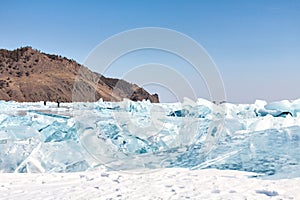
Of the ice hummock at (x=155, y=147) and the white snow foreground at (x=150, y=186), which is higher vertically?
the ice hummock at (x=155, y=147)

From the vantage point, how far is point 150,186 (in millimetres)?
3514

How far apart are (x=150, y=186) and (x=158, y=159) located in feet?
5.98

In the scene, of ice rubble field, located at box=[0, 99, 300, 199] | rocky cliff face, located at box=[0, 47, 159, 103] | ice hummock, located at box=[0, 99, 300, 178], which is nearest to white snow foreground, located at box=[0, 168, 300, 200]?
ice rubble field, located at box=[0, 99, 300, 199]

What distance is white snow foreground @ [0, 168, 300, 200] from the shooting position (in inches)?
125

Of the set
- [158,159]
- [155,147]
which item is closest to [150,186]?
[158,159]

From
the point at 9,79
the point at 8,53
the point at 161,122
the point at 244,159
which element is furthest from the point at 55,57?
the point at 244,159

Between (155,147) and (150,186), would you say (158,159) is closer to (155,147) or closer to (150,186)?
(155,147)

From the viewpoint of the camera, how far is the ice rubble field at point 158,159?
135 inches

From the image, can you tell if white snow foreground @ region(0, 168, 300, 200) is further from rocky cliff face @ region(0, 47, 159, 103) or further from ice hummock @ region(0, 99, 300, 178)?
rocky cliff face @ region(0, 47, 159, 103)

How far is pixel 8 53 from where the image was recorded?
222ft

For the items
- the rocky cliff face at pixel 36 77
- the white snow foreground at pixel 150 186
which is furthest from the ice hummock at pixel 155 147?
the rocky cliff face at pixel 36 77

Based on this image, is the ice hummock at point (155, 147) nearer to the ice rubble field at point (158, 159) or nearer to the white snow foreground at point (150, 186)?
the ice rubble field at point (158, 159)

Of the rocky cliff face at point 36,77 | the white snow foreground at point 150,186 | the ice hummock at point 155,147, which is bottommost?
the white snow foreground at point 150,186

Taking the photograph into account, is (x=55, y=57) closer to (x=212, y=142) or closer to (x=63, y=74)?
(x=63, y=74)
